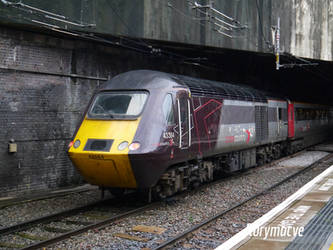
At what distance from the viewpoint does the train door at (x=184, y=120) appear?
10.3 m

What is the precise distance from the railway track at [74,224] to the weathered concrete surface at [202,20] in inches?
214

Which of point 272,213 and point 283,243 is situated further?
point 272,213

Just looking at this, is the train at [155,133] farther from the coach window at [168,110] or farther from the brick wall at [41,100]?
the brick wall at [41,100]

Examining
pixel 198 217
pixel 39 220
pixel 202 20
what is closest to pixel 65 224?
pixel 39 220

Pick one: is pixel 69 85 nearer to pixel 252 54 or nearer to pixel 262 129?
pixel 262 129

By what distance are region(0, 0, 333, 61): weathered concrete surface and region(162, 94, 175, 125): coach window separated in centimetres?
401

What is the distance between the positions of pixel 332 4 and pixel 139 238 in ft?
62.4

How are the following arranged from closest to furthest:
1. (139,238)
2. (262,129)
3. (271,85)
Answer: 1. (139,238)
2. (262,129)
3. (271,85)

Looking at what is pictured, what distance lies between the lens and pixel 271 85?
96.2 ft

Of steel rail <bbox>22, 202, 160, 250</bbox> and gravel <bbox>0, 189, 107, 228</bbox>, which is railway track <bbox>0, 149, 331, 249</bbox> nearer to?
steel rail <bbox>22, 202, 160, 250</bbox>

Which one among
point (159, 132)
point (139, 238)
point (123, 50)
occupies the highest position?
point (123, 50)

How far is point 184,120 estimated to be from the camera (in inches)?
413

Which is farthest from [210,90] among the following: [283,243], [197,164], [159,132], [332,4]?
[332,4]

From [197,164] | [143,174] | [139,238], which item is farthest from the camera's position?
[197,164]
